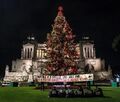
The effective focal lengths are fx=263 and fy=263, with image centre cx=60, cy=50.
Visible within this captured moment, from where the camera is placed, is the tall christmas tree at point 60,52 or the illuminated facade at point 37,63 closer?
the tall christmas tree at point 60,52

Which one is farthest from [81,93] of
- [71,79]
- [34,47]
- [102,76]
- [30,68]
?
[34,47]

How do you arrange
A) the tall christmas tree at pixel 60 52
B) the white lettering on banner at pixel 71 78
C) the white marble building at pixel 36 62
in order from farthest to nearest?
1. the white marble building at pixel 36 62
2. the tall christmas tree at pixel 60 52
3. the white lettering on banner at pixel 71 78

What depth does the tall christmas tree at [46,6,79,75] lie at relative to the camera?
60.2 metres

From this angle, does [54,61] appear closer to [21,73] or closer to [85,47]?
[21,73]

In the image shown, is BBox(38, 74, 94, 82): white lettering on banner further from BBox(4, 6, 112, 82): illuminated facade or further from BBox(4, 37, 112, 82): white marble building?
BBox(4, 37, 112, 82): white marble building

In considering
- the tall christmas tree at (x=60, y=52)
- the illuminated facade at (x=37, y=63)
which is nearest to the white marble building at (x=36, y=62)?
the illuminated facade at (x=37, y=63)

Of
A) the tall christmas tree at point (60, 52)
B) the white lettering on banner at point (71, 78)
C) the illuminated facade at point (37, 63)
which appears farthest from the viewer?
the illuminated facade at point (37, 63)

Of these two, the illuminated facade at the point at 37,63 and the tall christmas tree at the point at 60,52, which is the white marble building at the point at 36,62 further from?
the tall christmas tree at the point at 60,52

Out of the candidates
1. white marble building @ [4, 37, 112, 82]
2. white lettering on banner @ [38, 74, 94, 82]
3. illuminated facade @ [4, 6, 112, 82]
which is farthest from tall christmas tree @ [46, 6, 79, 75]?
white marble building @ [4, 37, 112, 82]

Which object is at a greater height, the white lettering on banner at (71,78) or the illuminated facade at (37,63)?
the illuminated facade at (37,63)

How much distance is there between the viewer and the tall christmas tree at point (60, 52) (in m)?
60.2

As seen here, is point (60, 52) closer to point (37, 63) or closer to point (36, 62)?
point (37, 63)

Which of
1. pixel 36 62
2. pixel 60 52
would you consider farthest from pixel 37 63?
pixel 60 52

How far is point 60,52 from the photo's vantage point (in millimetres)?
60875
